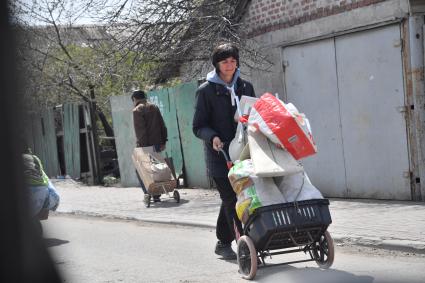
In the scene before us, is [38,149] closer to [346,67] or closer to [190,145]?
[190,145]

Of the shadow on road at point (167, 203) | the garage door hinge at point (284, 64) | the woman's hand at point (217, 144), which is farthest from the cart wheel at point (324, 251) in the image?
the garage door hinge at point (284, 64)

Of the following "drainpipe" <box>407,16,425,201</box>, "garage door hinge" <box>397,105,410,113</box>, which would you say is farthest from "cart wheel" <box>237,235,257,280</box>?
"garage door hinge" <box>397,105,410,113</box>

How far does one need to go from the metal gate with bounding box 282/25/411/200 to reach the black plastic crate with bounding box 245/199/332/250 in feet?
14.4

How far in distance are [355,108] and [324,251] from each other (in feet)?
15.8

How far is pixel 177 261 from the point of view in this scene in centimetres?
710

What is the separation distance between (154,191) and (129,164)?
400 cm

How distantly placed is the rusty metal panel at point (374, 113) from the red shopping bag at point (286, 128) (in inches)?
177

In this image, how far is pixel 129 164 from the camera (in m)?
15.5

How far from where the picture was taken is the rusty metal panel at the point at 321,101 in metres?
10.7

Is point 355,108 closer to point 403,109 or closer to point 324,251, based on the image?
point 403,109

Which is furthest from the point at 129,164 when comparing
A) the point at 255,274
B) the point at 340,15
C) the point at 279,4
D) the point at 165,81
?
the point at 255,274

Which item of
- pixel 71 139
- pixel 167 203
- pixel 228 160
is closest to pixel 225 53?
pixel 228 160

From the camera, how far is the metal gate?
968 cm

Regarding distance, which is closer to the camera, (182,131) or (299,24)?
(299,24)
